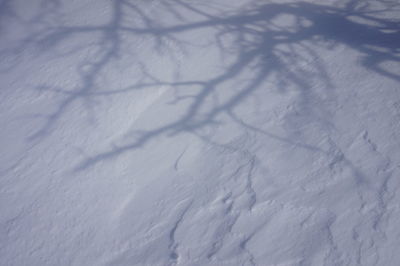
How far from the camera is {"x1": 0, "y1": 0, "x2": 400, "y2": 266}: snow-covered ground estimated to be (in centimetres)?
209

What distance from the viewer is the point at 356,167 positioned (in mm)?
2275

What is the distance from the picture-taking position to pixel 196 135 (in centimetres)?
277

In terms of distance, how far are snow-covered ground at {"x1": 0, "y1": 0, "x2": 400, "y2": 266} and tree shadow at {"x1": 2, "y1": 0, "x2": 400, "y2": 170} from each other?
0.07 feet

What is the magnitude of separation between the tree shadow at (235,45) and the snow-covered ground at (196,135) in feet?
0.07

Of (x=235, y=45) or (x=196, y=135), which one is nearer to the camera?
(x=196, y=135)

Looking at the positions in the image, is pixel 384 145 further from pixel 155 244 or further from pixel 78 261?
pixel 78 261

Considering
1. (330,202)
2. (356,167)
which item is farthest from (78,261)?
(356,167)

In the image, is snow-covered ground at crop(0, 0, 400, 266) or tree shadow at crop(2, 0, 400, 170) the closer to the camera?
snow-covered ground at crop(0, 0, 400, 266)

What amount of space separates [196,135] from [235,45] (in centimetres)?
145

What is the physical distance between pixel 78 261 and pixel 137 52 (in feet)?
7.24

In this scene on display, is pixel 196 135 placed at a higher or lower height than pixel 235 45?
lower

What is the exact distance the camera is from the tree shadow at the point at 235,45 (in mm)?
2947

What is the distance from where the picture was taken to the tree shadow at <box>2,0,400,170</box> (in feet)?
9.67

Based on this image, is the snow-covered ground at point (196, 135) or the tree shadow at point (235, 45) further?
the tree shadow at point (235, 45)
